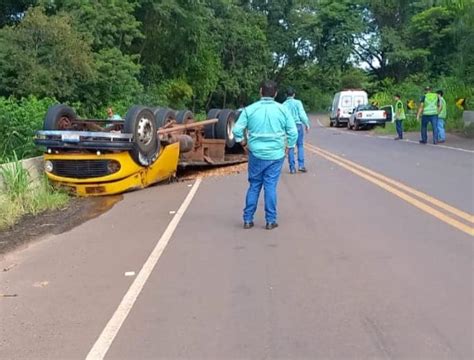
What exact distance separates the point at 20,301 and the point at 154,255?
166cm

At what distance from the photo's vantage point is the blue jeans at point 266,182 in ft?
26.2

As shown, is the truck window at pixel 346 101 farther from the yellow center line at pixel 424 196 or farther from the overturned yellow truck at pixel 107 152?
the overturned yellow truck at pixel 107 152

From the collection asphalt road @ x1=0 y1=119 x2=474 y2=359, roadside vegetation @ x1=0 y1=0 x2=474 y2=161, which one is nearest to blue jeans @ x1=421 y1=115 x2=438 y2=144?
roadside vegetation @ x1=0 y1=0 x2=474 y2=161

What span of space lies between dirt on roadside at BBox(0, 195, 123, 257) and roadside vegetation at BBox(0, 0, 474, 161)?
260 centimetres

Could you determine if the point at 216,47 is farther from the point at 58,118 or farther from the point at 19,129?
the point at 58,118

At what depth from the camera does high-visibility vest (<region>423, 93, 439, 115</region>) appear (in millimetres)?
20184

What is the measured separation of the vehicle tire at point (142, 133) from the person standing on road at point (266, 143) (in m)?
3.51

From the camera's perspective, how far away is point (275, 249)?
7.01m

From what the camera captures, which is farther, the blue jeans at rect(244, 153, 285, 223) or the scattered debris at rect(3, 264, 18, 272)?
the blue jeans at rect(244, 153, 285, 223)

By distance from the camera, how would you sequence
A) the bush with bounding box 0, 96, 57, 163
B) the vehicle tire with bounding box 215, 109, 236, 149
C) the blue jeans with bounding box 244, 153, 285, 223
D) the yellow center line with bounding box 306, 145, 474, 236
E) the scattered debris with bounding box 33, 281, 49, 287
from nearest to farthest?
the scattered debris with bounding box 33, 281, 49, 287, the yellow center line with bounding box 306, 145, 474, 236, the blue jeans with bounding box 244, 153, 285, 223, the bush with bounding box 0, 96, 57, 163, the vehicle tire with bounding box 215, 109, 236, 149

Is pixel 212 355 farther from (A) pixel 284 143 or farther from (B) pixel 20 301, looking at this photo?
(A) pixel 284 143

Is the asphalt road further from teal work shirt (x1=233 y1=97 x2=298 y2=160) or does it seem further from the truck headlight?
the truck headlight

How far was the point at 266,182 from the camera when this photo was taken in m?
8.06

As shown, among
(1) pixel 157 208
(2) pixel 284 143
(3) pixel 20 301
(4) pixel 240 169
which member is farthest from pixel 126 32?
(3) pixel 20 301
